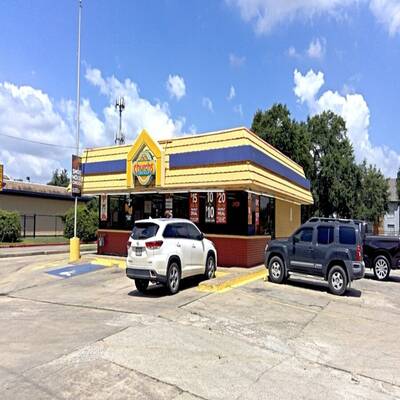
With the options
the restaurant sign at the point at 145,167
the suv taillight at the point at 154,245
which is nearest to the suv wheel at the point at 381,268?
the suv taillight at the point at 154,245

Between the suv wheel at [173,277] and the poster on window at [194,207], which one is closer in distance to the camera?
the suv wheel at [173,277]

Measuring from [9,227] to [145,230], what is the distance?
24.5 m

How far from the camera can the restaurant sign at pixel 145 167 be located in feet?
59.9

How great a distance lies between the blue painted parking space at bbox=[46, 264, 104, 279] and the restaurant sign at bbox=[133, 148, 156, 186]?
4071 mm

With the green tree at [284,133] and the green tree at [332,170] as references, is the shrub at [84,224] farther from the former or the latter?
the green tree at [332,170]

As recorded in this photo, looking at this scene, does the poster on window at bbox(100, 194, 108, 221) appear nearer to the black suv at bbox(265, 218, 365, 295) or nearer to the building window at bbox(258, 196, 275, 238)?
the building window at bbox(258, 196, 275, 238)

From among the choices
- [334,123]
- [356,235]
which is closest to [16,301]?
[356,235]

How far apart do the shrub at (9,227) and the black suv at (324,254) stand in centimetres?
2465

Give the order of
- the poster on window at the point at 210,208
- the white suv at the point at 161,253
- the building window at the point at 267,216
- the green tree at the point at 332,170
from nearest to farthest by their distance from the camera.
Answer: the white suv at the point at 161,253
the poster on window at the point at 210,208
the building window at the point at 267,216
the green tree at the point at 332,170

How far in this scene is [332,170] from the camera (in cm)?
4122

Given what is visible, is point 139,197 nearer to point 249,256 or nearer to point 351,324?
point 249,256

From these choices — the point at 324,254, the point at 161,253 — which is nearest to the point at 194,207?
the point at 324,254

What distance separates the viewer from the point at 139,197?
20.0 m

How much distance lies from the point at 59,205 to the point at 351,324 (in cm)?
3827
